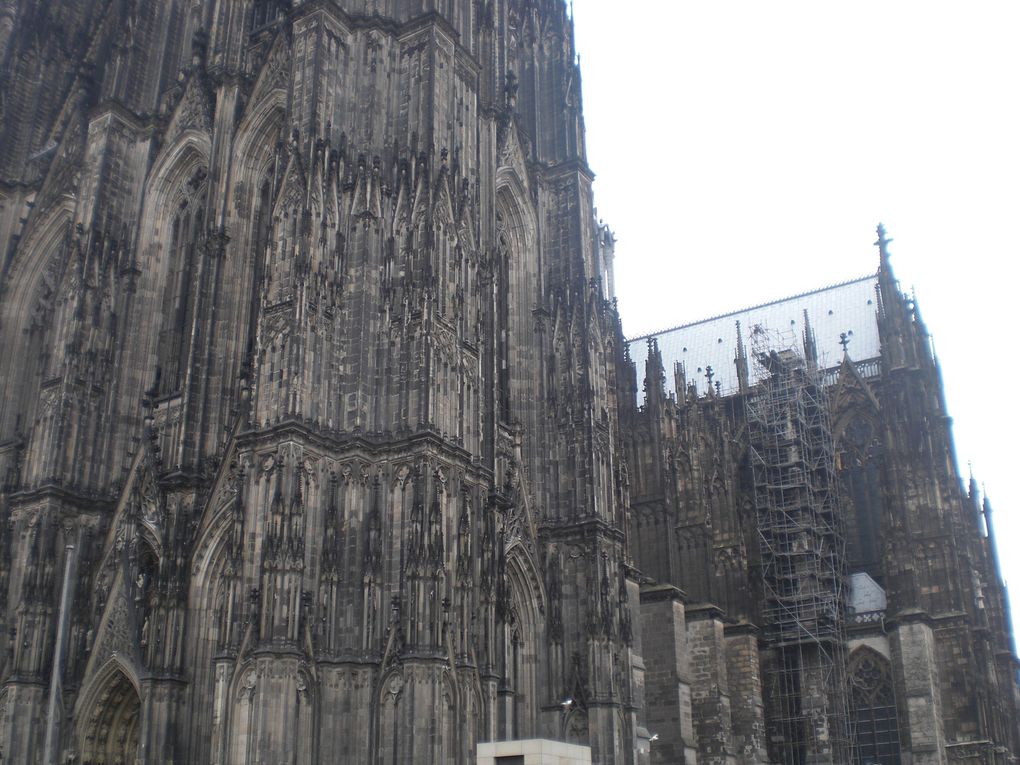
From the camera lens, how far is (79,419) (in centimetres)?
3381

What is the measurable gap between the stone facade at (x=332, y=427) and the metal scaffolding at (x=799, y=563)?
996 millimetres

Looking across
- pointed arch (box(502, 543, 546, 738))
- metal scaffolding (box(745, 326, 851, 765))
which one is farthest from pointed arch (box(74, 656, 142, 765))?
metal scaffolding (box(745, 326, 851, 765))

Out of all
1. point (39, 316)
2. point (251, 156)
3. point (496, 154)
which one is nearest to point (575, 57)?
point (496, 154)

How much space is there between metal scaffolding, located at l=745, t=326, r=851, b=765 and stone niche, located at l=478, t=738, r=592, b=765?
Result: 27.4 metres

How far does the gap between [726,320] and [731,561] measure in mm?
23200

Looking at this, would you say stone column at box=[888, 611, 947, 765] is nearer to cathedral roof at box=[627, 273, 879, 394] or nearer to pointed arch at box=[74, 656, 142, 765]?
cathedral roof at box=[627, 273, 879, 394]

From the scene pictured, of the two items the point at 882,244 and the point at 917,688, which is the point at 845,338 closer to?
the point at 882,244

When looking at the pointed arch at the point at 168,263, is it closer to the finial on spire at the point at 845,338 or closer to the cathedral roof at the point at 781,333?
the cathedral roof at the point at 781,333

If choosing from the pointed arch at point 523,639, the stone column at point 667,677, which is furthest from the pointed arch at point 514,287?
the stone column at point 667,677

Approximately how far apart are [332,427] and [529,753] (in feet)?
32.5

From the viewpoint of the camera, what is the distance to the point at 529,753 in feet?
74.7

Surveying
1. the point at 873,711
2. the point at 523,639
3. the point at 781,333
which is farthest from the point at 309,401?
the point at 781,333

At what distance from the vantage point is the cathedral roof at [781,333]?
6191 cm

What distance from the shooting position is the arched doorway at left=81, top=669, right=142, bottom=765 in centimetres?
3097
